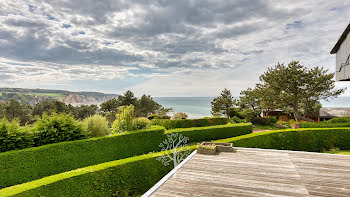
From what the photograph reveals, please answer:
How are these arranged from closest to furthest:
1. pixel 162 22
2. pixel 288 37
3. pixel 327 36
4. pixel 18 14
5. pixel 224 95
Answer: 1. pixel 18 14
2. pixel 162 22
3. pixel 327 36
4. pixel 288 37
5. pixel 224 95

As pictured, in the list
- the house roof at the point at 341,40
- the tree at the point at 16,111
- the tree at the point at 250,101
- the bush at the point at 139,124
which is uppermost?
the house roof at the point at 341,40

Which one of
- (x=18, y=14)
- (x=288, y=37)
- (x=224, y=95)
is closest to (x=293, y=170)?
(x=288, y=37)

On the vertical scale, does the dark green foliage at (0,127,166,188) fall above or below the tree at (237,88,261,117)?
below

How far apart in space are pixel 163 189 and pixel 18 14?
11241 mm

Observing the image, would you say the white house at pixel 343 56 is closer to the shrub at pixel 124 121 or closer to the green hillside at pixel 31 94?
Result: the shrub at pixel 124 121

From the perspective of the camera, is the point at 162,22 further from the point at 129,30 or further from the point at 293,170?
the point at 293,170

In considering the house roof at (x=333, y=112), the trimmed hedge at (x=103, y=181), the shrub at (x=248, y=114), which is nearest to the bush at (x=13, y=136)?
the trimmed hedge at (x=103, y=181)

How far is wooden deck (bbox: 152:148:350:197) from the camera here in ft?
10.5

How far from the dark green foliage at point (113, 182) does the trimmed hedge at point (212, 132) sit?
333 centimetres

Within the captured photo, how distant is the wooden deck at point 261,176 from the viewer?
3215 millimetres

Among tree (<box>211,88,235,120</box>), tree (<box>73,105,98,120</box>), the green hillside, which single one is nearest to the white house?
tree (<box>211,88,235,120</box>)

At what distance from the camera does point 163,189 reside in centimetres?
329

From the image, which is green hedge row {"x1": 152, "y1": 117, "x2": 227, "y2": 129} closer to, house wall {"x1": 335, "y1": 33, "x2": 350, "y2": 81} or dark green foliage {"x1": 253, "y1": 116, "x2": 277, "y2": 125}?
house wall {"x1": 335, "y1": 33, "x2": 350, "y2": 81}

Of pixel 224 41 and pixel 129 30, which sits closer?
pixel 129 30
